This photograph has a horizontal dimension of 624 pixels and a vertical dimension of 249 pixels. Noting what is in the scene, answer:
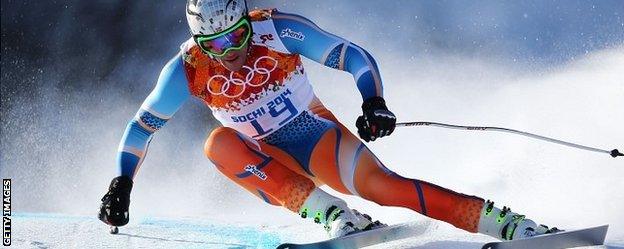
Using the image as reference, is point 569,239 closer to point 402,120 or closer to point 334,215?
point 334,215

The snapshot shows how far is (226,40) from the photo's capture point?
149 inches

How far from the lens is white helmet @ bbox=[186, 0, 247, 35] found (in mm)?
3771

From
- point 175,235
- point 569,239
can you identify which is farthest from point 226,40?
point 569,239

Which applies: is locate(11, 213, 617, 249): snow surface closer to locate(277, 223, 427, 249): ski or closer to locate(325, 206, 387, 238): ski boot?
locate(277, 223, 427, 249): ski

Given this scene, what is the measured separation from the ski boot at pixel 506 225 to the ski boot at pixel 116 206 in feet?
5.24

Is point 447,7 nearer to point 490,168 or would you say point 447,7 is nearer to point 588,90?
point 588,90

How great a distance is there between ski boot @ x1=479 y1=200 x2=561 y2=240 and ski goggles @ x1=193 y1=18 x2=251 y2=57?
52.8 inches

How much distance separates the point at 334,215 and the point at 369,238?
8.1 inches

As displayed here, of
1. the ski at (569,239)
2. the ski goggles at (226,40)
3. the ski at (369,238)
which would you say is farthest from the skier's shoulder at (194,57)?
the ski at (569,239)

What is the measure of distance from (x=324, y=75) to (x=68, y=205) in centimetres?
460

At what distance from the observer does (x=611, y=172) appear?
190 inches

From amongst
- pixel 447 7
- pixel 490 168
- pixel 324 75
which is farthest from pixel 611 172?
pixel 447 7

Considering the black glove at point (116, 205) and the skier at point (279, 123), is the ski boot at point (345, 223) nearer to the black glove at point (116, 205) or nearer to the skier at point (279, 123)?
the skier at point (279, 123)

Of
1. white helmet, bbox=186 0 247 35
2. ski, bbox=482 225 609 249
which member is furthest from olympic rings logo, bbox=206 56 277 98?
ski, bbox=482 225 609 249
